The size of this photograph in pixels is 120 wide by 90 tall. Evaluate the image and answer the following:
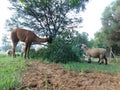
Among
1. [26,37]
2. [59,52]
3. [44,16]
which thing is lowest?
[59,52]

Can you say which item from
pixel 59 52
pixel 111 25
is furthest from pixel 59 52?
pixel 111 25

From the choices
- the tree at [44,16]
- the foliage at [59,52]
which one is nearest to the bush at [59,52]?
the foliage at [59,52]

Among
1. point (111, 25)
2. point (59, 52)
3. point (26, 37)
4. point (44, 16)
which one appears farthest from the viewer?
point (111, 25)

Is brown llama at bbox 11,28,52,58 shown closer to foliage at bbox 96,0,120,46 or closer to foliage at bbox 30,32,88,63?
foliage at bbox 30,32,88,63

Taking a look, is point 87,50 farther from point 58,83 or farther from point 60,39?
point 58,83

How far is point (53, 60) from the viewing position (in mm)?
11477

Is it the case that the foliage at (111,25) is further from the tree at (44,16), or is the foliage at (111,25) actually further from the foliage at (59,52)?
the foliage at (59,52)

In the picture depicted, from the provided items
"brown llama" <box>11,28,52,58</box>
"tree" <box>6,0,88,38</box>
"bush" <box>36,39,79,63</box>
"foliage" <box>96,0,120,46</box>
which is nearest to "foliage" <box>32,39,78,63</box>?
"bush" <box>36,39,79,63</box>

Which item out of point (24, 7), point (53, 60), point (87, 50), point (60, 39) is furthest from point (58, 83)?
point (24, 7)

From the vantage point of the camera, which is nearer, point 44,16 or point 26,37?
point 26,37

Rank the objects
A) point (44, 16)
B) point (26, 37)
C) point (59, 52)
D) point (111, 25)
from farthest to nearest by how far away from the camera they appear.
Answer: point (111, 25)
point (44, 16)
point (26, 37)
point (59, 52)

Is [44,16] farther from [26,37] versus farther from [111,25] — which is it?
[111,25]

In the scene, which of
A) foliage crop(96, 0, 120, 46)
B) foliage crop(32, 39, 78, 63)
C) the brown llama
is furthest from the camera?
foliage crop(96, 0, 120, 46)

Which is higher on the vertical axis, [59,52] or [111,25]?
[111,25]
